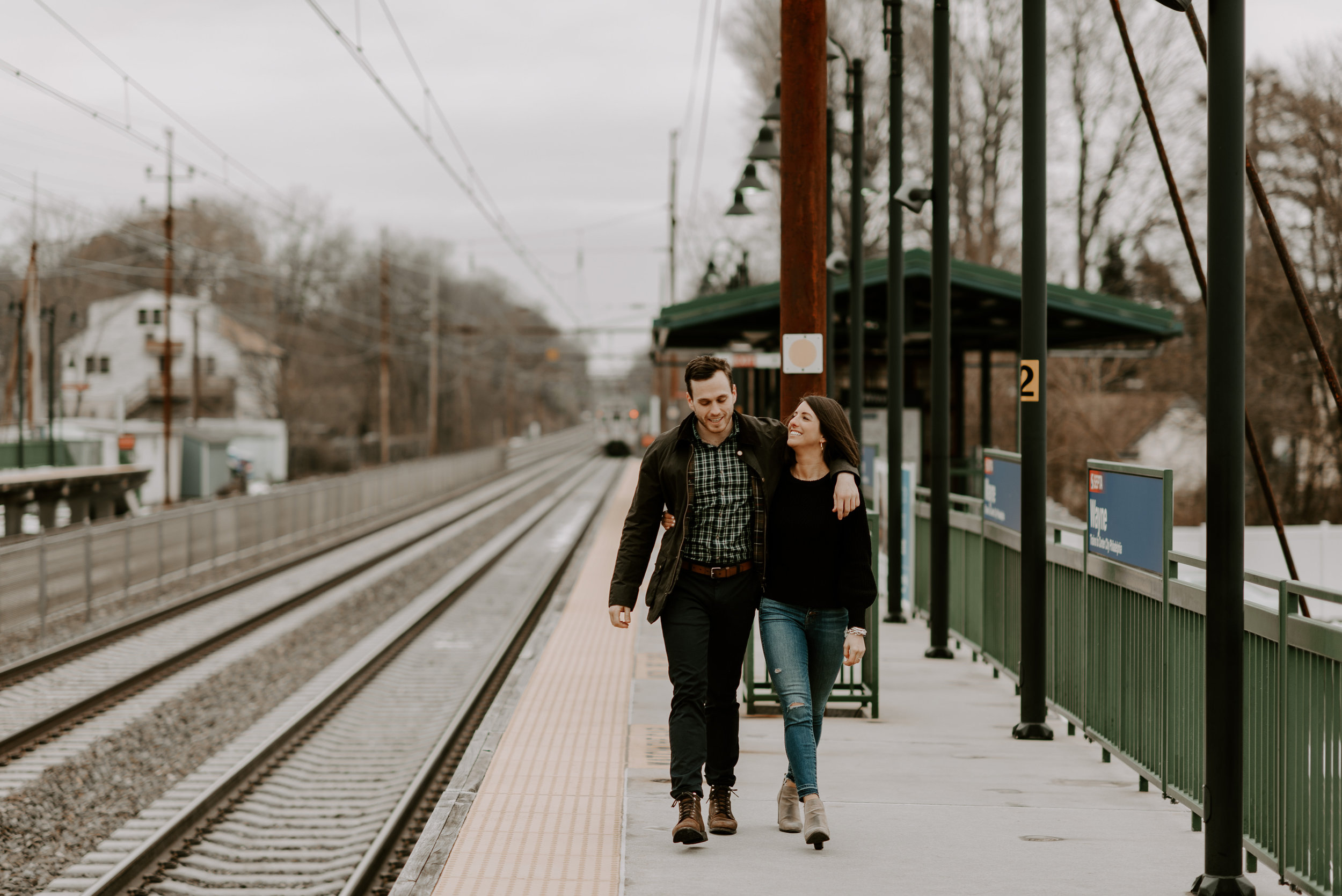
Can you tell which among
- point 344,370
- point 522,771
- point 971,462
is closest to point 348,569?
point 971,462

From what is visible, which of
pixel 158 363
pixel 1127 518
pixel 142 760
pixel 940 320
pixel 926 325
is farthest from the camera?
pixel 158 363

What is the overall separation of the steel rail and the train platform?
4415mm

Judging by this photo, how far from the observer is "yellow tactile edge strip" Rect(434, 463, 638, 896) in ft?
16.0

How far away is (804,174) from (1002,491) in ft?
8.33

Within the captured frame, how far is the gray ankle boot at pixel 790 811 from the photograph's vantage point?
543 cm

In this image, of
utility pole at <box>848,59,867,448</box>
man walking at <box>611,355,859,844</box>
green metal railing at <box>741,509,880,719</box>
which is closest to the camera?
man walking at <box>611,355,859,844</box>

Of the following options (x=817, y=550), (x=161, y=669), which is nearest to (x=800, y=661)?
(x=817, y=550)

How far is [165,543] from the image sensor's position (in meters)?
20.4

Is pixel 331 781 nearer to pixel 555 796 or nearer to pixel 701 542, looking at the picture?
pixel 555 796

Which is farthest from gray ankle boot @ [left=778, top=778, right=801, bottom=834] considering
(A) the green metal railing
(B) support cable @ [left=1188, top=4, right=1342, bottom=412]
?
(B) support cable @ [left=1188, top=4, right=1342, bottom=412]

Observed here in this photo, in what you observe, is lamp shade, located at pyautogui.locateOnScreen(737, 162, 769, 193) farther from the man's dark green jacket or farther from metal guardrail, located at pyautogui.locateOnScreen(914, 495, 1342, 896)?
the man's dark green jacket

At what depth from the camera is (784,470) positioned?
201 inches

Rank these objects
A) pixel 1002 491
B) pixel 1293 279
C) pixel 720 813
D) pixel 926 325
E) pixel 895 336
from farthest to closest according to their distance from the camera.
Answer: pixel 926 325 < pixel 895 336 < pixel 1002 491 < pixel 1293 279 < pixel 720 813

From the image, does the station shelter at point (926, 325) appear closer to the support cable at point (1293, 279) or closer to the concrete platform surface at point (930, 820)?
the concrete platform surface at point (930, 820)
